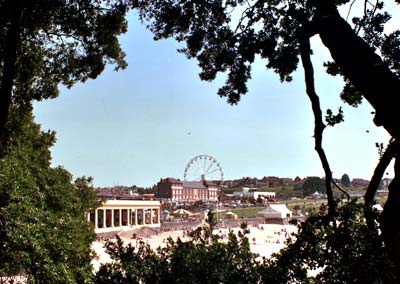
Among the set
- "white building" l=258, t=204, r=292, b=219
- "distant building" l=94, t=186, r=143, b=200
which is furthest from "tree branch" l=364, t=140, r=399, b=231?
"white building" l=258, t=204, r=292, b=219

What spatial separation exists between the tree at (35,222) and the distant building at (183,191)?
393ft

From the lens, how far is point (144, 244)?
12.5 ft

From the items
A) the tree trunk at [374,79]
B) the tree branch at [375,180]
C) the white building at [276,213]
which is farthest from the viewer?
the white building at [276,213]

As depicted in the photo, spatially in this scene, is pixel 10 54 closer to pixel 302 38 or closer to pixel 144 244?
pixel 144 244

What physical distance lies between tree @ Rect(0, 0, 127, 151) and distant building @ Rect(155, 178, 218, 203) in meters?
123

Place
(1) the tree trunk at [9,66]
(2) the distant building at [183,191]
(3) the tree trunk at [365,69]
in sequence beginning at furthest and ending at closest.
Answer: (2) the distant building at [183,191]
(1) the tree trunk at [9,66]
(3) the tree trunk at [365,69]

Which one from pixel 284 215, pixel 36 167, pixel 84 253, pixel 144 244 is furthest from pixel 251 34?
pixel 284 215

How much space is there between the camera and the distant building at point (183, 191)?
13538 cm

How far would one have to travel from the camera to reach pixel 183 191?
456 ft

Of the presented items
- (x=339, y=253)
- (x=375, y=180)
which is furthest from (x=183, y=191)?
(x=339, y=253)

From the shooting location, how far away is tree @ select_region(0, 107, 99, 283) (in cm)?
803

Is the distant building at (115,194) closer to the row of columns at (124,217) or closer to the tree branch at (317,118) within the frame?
the row of columns at (124,217)

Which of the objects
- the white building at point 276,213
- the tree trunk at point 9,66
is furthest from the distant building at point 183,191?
the tree trunk at point 9,66

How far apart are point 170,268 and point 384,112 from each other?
176 cm
